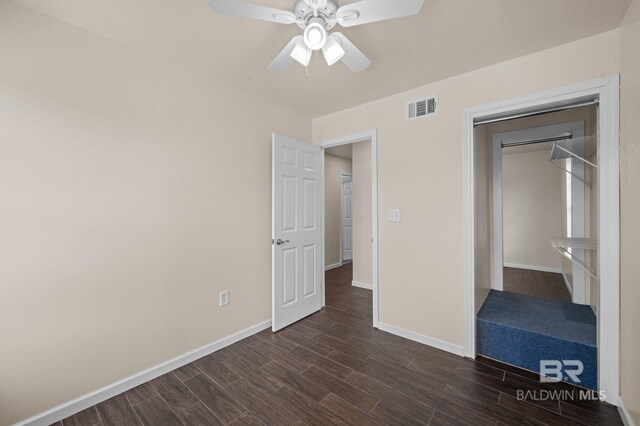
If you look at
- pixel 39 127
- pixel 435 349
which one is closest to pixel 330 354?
pixel 435 349

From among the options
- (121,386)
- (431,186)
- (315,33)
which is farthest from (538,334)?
(121,386)

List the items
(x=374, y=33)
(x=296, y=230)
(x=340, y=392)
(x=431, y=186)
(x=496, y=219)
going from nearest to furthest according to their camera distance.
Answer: (x=374, y=33), (x=340, y=392), (x=431, y=186), (x=296, y=230), (x=496, y=219)

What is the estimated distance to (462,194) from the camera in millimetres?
2340

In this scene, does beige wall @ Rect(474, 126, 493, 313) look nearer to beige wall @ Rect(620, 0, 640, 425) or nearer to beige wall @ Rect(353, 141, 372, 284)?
beige wall @ Rect(620, 0, 640, 425)

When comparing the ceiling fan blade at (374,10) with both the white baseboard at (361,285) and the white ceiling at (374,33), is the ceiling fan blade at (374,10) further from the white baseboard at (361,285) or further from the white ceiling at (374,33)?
the white baseboard at (361,285)

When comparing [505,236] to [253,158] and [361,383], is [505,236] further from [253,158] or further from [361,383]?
[253,158]

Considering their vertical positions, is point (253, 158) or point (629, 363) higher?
point (253, 158)

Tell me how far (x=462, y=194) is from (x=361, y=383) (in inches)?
69.3

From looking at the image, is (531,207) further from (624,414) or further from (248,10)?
(248,10)

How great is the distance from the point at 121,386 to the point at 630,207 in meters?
3.47

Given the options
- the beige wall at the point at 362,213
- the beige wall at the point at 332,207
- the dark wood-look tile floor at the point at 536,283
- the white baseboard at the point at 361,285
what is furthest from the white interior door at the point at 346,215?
the dark wood-look tile floor at the point at 536,283

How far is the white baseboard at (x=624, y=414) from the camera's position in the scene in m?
1.49

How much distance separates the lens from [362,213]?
4.48 m

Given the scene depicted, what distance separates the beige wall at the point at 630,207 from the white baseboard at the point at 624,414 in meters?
0.04
